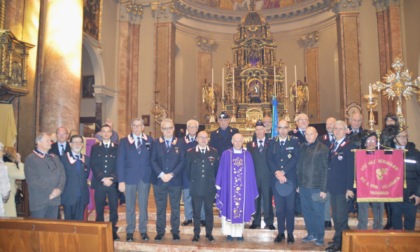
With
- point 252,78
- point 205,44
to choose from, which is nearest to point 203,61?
point 205,44

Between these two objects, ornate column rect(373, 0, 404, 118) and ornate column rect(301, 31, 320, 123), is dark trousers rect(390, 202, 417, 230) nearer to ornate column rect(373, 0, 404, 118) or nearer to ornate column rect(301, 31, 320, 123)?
ornate column rect(373, 0, 404, 118)

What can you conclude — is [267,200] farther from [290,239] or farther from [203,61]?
[203,61]

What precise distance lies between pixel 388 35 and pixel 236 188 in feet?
33.9

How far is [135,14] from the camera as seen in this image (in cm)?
1393

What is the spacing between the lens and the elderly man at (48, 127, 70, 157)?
18.1 ft

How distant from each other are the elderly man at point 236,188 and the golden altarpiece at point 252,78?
243 inches

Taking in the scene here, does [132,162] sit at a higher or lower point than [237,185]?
higher

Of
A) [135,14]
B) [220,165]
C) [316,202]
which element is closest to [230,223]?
[220,165]

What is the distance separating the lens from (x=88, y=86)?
13.6 metres

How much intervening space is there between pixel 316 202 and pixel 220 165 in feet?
4.58

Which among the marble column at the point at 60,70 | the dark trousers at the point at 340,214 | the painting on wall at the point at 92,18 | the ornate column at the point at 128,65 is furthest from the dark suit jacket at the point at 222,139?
the ornate column at the point at 128,65

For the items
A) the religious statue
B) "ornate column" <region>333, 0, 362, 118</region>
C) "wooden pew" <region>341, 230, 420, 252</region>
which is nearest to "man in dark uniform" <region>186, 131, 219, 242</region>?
"wooden pew" <region>341, 230, 420, 252</region>

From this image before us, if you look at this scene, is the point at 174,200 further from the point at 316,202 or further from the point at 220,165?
the point at 316,202

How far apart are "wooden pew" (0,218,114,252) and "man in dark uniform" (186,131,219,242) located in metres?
1.80
